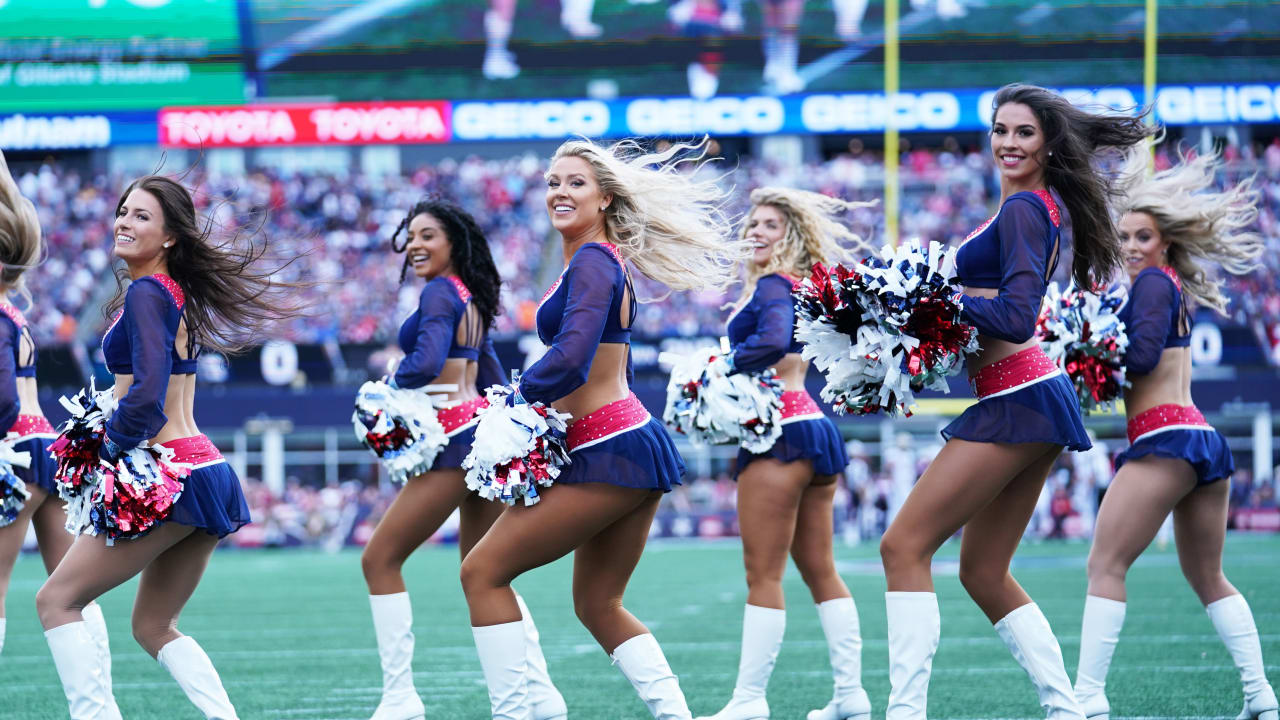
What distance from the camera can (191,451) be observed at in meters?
3.86

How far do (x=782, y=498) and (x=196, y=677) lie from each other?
1985 mm

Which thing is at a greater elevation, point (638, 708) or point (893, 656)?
point (893, 656)

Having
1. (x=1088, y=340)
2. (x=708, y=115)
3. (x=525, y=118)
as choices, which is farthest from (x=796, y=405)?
(x=525, y=118)

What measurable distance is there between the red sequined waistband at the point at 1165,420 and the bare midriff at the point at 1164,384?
2 centimetres

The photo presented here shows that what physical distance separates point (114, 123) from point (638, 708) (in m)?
18.2

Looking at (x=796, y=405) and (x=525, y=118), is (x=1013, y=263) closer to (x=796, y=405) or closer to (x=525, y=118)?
(x=796, y=405)

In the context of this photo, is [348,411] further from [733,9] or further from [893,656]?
[893,656]

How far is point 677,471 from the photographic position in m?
3.72

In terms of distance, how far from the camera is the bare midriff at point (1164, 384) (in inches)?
184

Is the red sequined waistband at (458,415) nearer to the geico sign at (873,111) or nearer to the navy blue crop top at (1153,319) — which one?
the navy blue crop top at (1153,319)

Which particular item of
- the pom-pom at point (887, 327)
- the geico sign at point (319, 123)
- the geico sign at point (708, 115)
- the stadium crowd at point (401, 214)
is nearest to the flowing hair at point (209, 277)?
the pom-pom at point (887, 327)

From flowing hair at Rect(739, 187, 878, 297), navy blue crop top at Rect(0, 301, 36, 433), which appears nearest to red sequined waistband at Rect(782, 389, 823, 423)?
flowing hair at Rect(739, 187, 878, 297)

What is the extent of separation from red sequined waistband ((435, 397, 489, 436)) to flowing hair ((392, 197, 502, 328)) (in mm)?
363

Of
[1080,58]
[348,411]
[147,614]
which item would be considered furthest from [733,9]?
[147,614]
